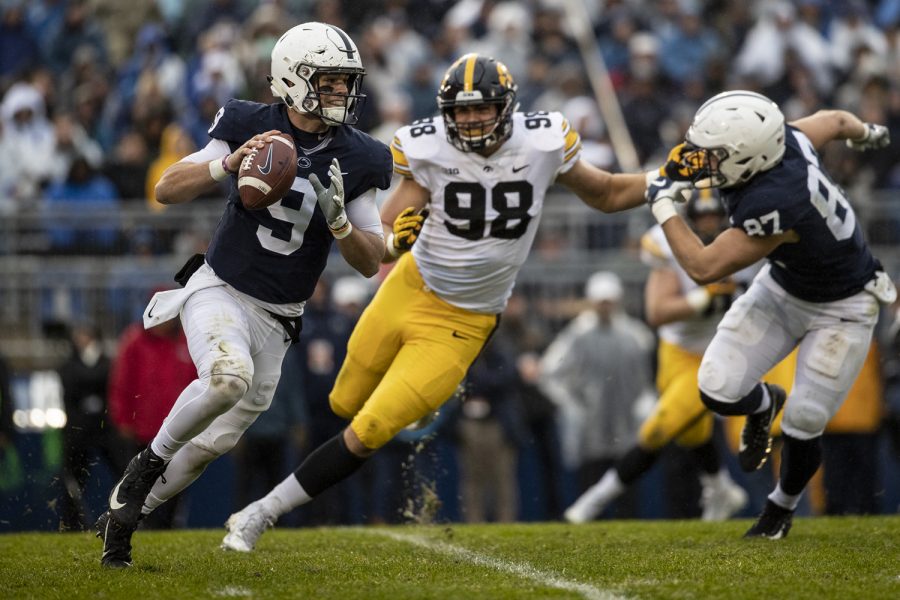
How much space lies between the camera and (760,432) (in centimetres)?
611

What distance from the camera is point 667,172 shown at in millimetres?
5773

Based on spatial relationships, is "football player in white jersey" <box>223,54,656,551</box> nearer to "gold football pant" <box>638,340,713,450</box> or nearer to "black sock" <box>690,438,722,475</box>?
"gold football pant" <box>638,340,713,450</box>

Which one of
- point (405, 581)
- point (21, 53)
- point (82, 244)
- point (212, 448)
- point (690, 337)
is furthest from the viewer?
point (21, 53)

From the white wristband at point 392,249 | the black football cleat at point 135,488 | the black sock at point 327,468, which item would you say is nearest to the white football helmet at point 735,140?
the white wristband at point 392,249

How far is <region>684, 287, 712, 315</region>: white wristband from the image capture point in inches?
299

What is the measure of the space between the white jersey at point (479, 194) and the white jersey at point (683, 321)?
1933 millimetres

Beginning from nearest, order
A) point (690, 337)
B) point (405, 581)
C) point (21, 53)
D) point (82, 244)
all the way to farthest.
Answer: point (405, 581)
point (690, 337)
point (82, 244)
point (21, 53)

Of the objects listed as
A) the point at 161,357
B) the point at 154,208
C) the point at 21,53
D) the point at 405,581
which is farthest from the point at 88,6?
the point at 405,581

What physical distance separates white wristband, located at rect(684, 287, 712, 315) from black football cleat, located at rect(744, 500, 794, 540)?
1.71m

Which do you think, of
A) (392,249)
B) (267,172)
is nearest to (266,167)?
(267,172)

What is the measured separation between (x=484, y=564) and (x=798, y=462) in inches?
58.2

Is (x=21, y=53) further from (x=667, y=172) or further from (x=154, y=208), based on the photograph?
(x=667, y=172)

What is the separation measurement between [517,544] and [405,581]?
4.26 ft

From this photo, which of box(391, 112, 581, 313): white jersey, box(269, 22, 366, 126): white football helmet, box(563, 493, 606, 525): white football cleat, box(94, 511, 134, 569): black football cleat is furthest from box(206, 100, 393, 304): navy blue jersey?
box(563, 493, 606, 525): white football cleat
